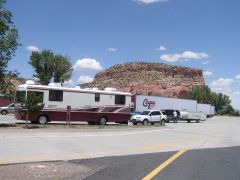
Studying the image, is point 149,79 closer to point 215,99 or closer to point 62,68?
point 215,99

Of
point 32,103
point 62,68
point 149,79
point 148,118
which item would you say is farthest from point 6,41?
point 149,79

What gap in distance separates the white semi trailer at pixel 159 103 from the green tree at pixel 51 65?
649 inches

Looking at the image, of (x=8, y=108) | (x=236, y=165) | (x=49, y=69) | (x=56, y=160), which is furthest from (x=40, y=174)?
(x=49, y=69)

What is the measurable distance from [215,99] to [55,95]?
112642 millimetres

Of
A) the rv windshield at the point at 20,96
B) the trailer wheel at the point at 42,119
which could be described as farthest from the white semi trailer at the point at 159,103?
the rv windshield at the point at 20,96

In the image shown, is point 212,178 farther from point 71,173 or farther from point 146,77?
point 146,77

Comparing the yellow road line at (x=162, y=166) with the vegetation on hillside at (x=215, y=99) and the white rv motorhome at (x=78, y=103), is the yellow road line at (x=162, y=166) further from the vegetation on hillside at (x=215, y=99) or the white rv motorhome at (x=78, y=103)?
the vegetation on hillside at (x=215, y=99)

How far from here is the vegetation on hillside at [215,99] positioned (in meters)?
127

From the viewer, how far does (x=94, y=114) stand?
34.0m

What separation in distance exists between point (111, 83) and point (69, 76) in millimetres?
66379

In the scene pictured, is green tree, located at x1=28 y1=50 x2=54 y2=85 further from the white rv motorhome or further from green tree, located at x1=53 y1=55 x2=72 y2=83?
the white rv motorhome

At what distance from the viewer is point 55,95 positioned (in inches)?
1251

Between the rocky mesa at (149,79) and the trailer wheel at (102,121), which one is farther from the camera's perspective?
the rocky mesa at (149,79)

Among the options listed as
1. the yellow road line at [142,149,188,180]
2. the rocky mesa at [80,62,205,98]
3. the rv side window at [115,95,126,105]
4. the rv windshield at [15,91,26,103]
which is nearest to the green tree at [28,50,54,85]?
the rv side window at [115,95,126,105]
